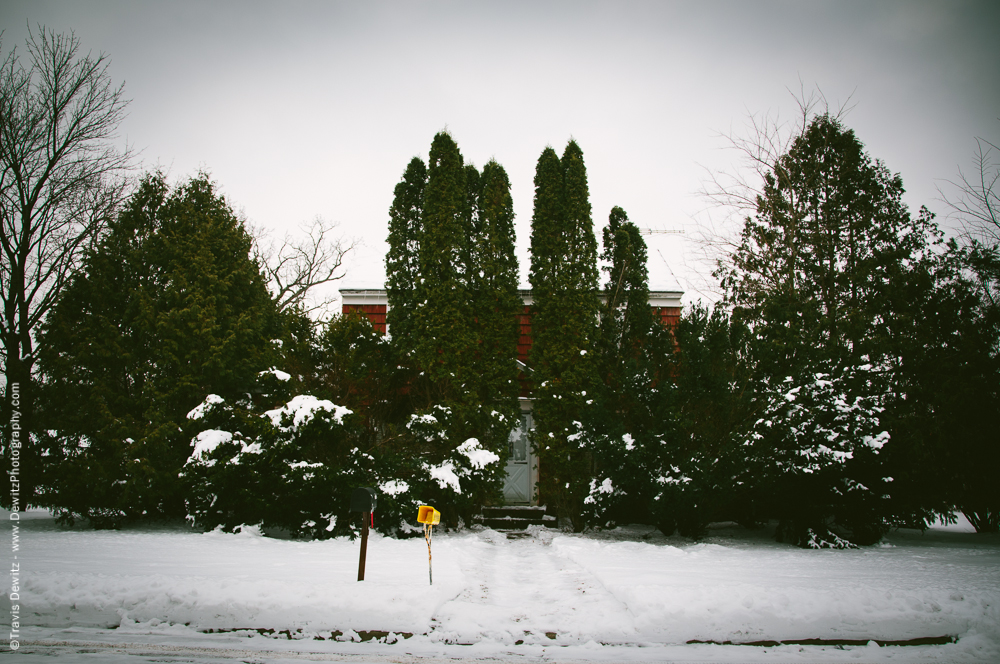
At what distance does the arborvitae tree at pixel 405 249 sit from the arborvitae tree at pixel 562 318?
2607mm

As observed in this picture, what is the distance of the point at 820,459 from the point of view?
869 cm

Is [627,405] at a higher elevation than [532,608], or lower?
higher

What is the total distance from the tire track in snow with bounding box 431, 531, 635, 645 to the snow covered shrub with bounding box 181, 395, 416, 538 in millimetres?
2486

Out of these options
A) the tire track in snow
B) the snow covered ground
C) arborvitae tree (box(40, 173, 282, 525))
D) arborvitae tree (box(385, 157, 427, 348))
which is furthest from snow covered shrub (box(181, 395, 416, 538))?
arborvitae tree (box(385, 157, 427, 348))

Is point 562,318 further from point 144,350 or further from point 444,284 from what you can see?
point 144,350

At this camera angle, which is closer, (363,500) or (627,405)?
(363,500)

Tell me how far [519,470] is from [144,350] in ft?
26.6

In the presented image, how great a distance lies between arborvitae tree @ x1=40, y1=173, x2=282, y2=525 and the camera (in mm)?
8836

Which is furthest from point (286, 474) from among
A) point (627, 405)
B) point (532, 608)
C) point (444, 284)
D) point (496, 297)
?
point (627, 405)

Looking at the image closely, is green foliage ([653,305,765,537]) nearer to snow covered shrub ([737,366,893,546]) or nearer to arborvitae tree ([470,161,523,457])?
snow covered shrub ([737,366,893,546])

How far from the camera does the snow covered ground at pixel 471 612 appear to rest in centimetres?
413

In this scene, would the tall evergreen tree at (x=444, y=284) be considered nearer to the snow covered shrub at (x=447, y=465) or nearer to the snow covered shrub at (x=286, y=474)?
the snow covered shrub at (x=447, y=465)

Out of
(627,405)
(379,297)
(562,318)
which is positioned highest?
(379,297)

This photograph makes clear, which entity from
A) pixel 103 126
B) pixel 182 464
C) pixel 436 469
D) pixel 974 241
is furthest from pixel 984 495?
pixel 103 126
